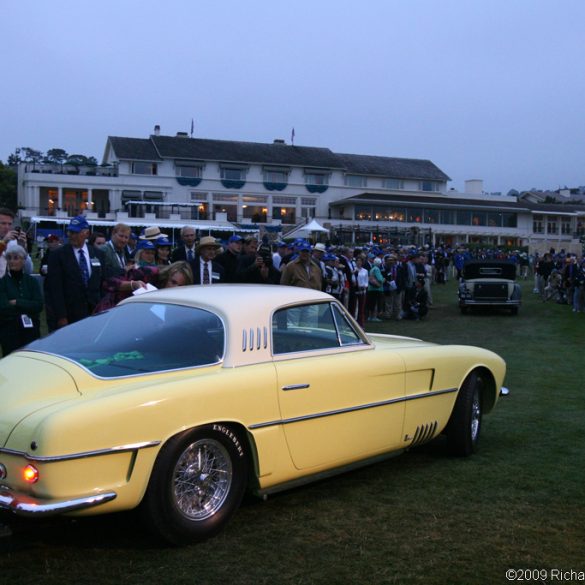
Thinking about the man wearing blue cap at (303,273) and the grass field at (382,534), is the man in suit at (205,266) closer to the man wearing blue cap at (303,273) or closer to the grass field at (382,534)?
the man wearing blue cap at (303,273)

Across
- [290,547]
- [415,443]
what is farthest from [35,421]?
[415,443]

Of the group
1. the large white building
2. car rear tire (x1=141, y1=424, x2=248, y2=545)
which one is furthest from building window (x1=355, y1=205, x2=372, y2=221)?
car rear tire (x1=141, y1=424, x2=248, y2=545)

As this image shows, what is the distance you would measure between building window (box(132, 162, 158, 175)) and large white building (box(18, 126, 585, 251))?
0.29ft

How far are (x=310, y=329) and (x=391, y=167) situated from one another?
71.7m

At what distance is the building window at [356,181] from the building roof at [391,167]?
51 cm

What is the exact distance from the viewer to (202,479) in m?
4.05

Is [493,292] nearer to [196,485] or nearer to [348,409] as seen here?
[348,409]

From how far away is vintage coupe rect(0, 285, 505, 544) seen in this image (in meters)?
3.56

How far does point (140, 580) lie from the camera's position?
3545mm

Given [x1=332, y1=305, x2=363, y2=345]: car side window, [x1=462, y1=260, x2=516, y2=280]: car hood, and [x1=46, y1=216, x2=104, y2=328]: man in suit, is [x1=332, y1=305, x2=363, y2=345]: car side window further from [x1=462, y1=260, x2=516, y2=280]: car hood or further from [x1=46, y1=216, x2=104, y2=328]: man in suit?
[x1=462, y1=260, x2=516, y2=280]: car hood

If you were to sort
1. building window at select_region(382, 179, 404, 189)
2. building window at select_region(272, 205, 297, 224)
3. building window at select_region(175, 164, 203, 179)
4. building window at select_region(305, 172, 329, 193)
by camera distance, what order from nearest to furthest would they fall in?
building window at select_region(175, 164, 203, 179), building window at select_region(272, 205, 297, 224), building window at select_region(305, 172, 329, 193), building window at select_region(382, 179, 404, 189)

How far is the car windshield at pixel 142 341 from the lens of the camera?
13.9 ft

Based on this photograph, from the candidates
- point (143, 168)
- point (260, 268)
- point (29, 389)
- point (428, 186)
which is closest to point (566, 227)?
point (428, 186)

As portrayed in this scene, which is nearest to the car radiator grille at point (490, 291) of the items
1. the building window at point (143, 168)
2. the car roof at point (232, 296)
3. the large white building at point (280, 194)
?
the car roof at point (232, 296)
